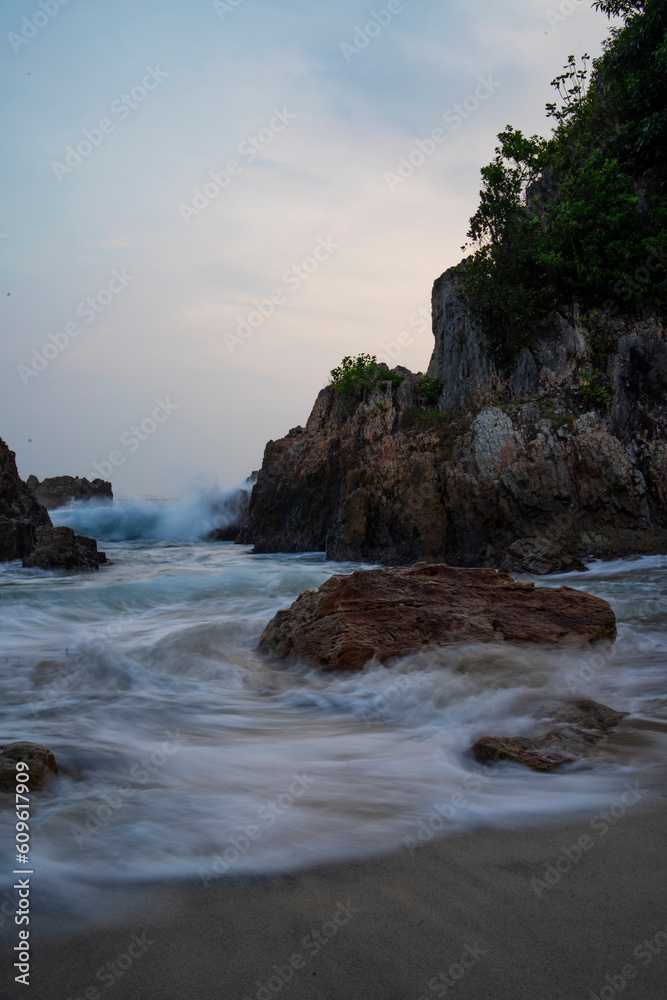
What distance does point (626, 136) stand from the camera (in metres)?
16.9

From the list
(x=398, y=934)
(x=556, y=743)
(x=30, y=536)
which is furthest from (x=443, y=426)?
(x=398, y=934)

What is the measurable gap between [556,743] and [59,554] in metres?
12.0

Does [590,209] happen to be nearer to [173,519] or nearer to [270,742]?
[270,742]

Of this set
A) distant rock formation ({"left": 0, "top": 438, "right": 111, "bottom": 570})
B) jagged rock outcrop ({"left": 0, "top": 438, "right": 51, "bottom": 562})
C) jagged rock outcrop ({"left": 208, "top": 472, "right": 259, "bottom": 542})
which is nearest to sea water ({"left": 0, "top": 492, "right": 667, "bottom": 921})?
distant rock formation ({"left": 0, "top": 438, "right": 111, "bottom": 570})

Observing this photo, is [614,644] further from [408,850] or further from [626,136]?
[626,136]

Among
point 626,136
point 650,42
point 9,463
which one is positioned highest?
point 650,42

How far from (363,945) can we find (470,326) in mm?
19423

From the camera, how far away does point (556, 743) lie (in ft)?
10.7

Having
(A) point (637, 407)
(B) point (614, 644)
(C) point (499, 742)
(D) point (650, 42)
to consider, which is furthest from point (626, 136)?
(C) point (499, 742)

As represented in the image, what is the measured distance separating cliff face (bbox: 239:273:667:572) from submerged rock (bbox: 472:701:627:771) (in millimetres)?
7158

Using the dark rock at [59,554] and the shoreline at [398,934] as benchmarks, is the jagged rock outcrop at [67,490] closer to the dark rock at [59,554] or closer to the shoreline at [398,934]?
the dark rock at [59,554]

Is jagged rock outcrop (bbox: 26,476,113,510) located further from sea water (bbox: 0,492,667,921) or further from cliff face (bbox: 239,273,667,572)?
sea water (bbox: 0,492,667,921)

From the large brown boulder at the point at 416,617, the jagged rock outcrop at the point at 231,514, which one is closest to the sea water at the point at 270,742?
the large brown boulder at the point at 416,617

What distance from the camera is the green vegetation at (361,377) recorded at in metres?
18.4
